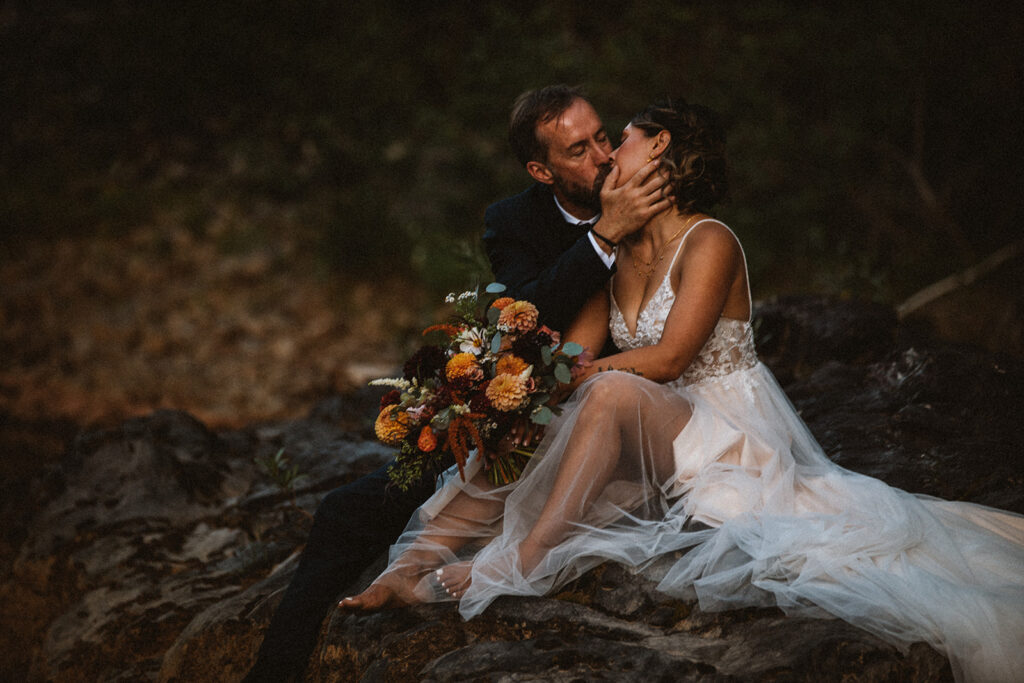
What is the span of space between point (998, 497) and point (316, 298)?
7.00 metres

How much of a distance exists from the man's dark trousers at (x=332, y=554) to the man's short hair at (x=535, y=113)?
1.54 meters

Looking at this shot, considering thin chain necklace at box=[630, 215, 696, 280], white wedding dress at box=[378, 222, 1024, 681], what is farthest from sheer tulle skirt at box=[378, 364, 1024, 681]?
thin chain necklace at box=[630, 215, 696, 280]

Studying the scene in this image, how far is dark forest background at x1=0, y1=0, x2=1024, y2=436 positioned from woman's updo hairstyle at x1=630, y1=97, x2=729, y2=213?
4.27 m

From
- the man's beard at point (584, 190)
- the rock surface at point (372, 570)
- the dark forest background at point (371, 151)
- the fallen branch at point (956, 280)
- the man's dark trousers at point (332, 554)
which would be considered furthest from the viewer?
the dark forest background at point (371, 151)

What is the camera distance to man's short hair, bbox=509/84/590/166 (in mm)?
3520

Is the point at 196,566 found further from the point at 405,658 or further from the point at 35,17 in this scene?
the point at 35,17

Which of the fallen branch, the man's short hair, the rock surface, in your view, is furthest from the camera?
the fallen branch

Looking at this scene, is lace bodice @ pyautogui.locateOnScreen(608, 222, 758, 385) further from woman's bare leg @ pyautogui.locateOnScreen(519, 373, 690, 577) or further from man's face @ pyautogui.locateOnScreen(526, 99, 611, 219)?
man's face @ pyautogui.locateOnScreen(526, 99, 611, 219)

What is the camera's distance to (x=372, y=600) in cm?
280

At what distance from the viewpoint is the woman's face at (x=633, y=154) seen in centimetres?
309

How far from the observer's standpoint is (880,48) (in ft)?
24.1

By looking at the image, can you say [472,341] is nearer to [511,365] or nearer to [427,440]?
[511,365]

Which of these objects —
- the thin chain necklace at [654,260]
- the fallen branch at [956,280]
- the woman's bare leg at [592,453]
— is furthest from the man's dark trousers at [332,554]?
the fallen branch at [956,280]

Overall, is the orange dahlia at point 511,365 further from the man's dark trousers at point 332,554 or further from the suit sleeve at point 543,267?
the man's dark trousers at point 332,554
